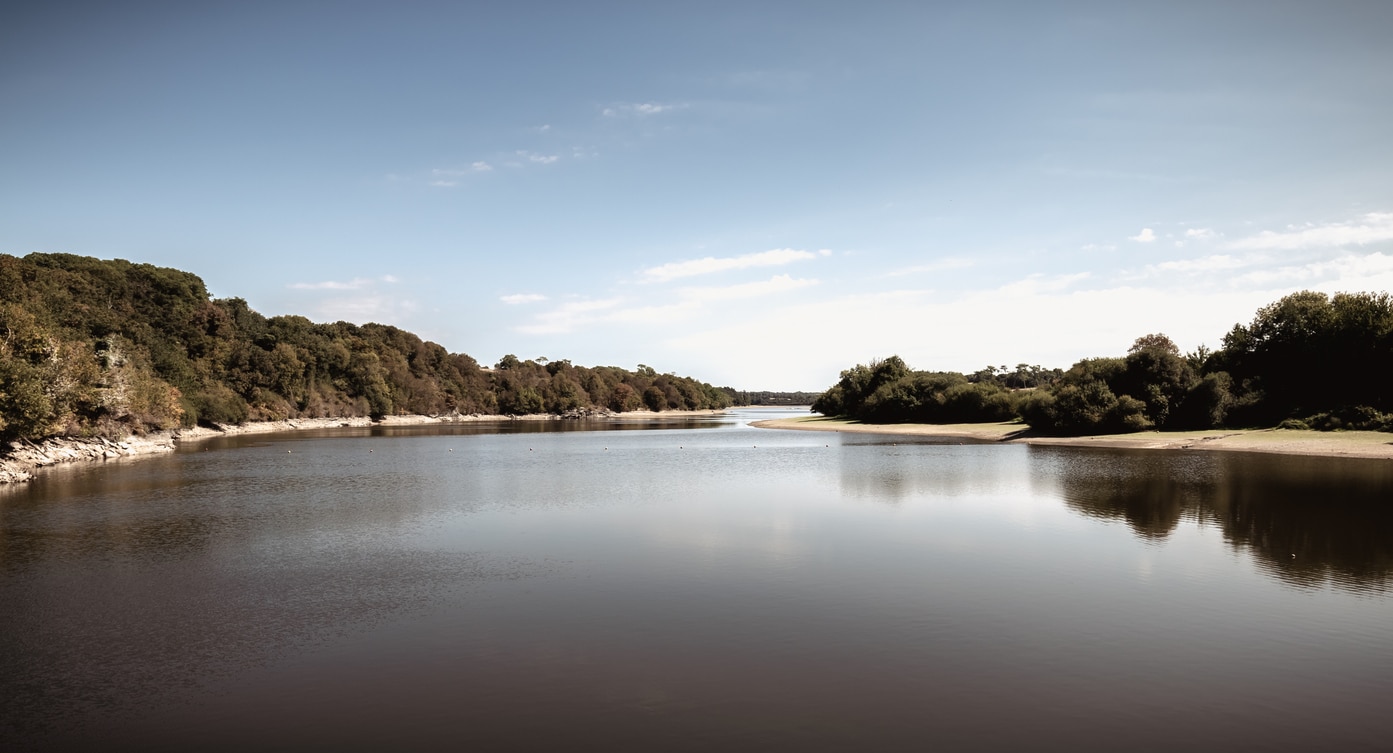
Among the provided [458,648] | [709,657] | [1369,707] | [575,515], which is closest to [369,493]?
[575,515]

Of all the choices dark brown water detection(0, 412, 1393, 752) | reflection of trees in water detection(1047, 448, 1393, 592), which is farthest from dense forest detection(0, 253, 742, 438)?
reflection of trees in water detection(1047, 448, 1393, 592)

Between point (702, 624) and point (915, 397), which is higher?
point (915, 397)

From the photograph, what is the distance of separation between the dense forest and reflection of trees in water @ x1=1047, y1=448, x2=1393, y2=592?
48.6m

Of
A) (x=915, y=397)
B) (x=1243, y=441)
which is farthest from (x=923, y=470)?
(x=915, y=397)

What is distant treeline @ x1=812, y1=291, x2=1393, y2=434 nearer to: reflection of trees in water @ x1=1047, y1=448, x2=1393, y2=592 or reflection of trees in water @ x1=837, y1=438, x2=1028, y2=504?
reflection of trees in water @ x1=837, y1=438, x2=1028, y2=504

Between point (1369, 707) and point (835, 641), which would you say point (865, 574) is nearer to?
point (835, 641)

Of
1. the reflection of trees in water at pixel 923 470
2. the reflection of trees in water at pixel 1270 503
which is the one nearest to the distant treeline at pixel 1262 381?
the reflection of trees in water at pixel 923 470

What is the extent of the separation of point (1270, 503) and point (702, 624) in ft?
77.4

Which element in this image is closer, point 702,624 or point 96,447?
point 702,624

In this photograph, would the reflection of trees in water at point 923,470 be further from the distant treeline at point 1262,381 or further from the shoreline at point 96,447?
the shoreline at point 96,447

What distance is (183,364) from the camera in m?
87.9

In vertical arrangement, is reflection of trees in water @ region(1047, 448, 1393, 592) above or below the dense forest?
below

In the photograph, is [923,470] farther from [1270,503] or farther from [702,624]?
[702,624]

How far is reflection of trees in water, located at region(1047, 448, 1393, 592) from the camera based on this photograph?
1769 centimetres
